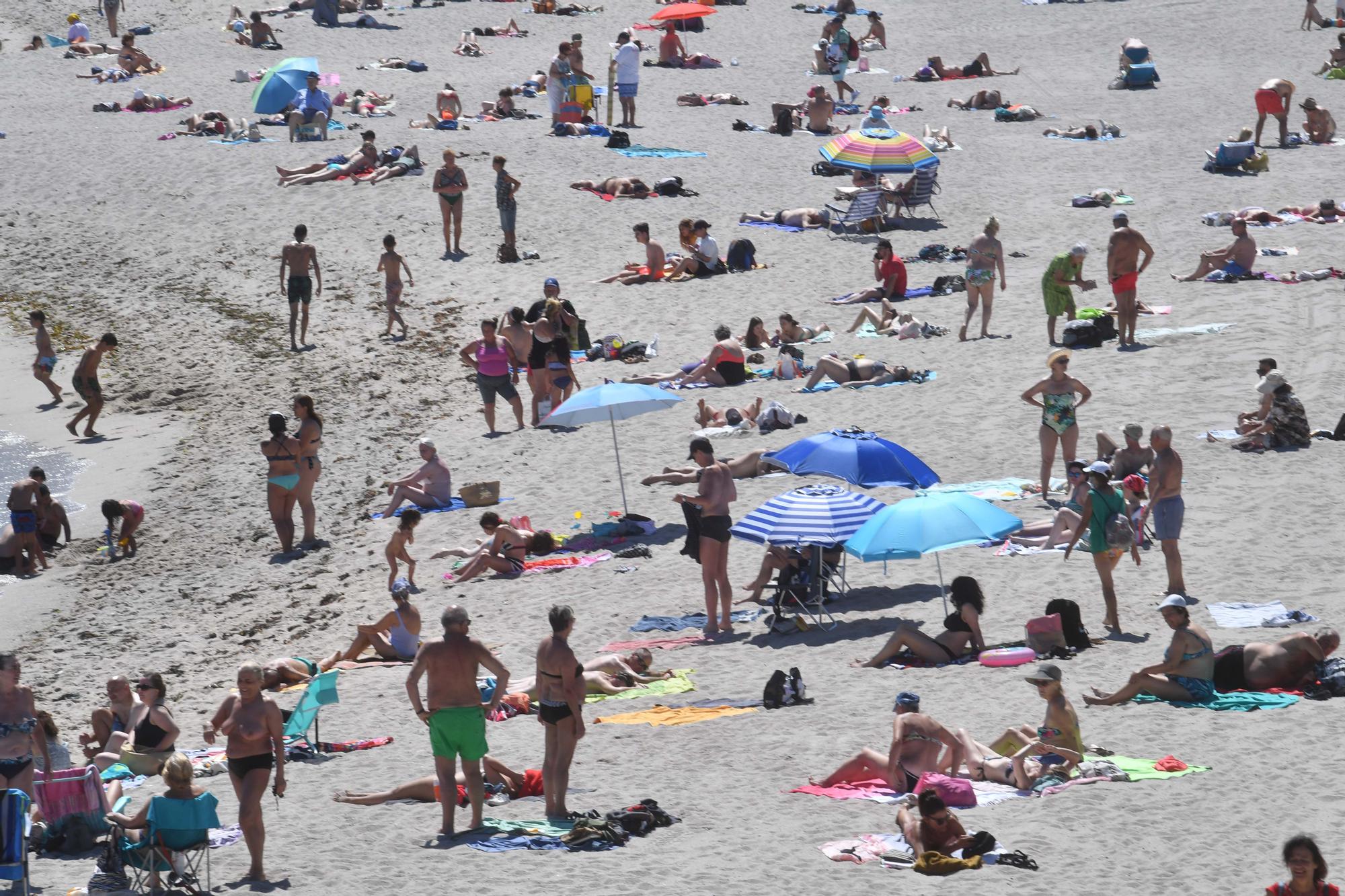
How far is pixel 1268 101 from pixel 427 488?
15.7m

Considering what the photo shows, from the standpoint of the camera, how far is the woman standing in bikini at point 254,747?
867 cm

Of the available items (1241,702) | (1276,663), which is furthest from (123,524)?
(1276,663)

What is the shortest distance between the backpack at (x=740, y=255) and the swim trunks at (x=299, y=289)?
18.0ft

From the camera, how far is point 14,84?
1319 inches

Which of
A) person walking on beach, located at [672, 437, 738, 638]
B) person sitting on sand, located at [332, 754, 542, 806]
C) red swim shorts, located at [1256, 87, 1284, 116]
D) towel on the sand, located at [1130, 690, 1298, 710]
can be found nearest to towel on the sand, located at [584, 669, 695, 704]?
person walking on beach, located at [672, 437, 738, 638]

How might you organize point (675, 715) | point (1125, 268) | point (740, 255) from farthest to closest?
point (740, 255) < point (1125, 268) < point (675, 715)

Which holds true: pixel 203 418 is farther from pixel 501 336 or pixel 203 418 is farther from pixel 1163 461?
pixel 1163 461

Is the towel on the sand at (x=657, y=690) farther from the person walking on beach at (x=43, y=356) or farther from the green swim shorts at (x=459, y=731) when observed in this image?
the person walking on beach at (x=43, y=356)

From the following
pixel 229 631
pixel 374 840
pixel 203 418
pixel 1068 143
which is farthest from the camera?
pixel 1068 143

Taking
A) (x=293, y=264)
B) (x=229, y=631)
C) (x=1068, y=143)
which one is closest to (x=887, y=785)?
(x=229, y=631)

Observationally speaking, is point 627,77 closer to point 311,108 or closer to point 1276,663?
point 311,108

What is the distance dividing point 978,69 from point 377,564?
21240 millimetres

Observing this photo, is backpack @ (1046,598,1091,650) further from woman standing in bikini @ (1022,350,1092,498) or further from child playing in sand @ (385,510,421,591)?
child playing in sand @ (385,510,421,591)

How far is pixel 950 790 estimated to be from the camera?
30.3 feet
